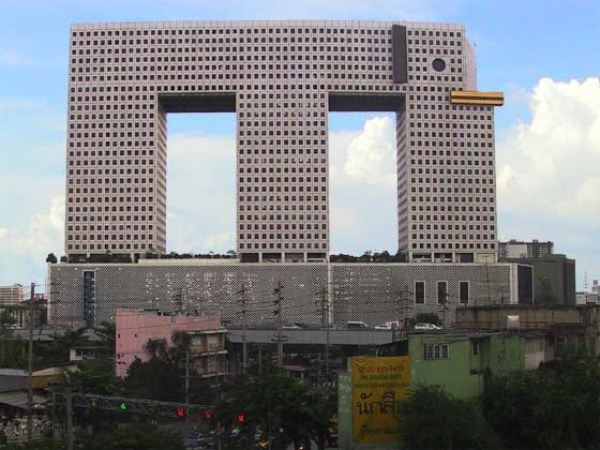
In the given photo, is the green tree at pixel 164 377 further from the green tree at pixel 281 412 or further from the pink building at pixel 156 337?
the green tree at pixel 281 412

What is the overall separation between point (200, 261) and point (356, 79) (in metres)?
51.4

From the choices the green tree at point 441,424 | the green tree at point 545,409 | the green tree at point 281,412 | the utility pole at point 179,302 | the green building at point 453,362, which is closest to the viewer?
the green tree at point 441,424

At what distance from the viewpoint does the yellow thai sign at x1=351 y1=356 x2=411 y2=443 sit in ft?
142

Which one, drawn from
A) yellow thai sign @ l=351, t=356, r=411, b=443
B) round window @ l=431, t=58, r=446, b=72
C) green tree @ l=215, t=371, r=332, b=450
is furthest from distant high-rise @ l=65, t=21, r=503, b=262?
yellow thai sign @ l=351, t=356, r=411, b=443

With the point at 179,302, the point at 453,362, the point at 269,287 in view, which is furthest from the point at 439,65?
the point at 453,362

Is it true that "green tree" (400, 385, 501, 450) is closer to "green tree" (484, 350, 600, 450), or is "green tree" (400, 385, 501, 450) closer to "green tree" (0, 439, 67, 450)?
"green tree" (484, 350, 600, 450)

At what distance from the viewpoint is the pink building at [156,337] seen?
89.4 m

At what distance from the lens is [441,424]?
40.6 meters

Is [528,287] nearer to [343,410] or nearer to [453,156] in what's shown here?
[453,156]

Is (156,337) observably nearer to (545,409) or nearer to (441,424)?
(441,424)

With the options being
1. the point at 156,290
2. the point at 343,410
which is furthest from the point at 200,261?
the point at 343,410

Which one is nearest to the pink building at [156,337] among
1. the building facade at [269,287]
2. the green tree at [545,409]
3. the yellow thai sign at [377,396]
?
the yellow thai sign at [377,396]

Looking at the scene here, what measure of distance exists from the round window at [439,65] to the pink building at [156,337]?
106m

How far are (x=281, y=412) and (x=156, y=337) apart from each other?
1886 inches
